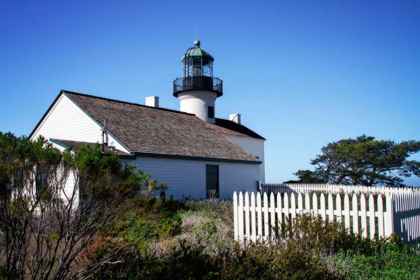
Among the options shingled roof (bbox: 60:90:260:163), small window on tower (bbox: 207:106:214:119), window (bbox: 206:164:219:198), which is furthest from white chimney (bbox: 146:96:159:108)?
window (bbox: 206:164:219:198)

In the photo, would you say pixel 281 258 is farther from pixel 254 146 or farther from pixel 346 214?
pixel 254 146

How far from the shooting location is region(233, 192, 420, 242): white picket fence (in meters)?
7.47

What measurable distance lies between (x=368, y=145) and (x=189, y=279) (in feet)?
96.3

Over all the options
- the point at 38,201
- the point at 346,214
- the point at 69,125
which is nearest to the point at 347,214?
the point at 346,214

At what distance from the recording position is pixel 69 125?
19.2m

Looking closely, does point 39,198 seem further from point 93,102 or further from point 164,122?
point 164,122

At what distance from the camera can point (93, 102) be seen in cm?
2005

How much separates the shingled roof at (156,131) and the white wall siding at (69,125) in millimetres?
332

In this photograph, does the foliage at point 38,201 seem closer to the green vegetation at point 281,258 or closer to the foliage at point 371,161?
the green vegetation at point 281,258

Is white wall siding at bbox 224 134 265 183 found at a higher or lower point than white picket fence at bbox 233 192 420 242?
higher

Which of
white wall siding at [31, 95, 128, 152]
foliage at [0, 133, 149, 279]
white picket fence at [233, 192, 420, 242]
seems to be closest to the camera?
foliage at [0, 133, 149, 279]

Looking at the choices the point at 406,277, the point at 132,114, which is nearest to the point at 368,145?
the point at 132,114

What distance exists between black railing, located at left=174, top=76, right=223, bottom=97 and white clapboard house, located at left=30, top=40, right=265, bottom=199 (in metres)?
3.26

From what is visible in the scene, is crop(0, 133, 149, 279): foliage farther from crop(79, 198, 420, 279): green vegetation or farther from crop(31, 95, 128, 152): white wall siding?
crop(31, 95, 128, 152): white wall siding
